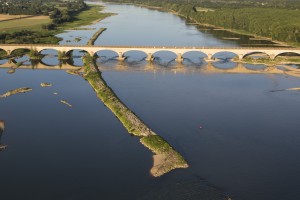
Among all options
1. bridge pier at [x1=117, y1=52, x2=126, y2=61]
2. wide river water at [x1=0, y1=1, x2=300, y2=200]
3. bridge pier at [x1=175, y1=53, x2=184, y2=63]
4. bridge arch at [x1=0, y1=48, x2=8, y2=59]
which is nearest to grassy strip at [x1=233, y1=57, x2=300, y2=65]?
wide river water at [x1=0, y1=1, x2=300, y2=200]

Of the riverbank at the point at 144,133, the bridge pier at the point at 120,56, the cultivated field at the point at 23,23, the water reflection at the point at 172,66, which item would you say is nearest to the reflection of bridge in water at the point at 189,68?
the water reflection at the point at 172,66

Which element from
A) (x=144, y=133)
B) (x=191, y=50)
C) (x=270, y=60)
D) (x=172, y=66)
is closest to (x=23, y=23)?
(x=191, y=50)

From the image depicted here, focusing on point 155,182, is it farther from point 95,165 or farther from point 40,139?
point 40,139

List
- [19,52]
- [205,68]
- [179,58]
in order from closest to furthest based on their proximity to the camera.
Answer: [205,68] < [179,58] < [19,52]

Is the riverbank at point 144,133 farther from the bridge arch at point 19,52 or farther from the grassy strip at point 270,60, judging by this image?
the grassy strip at point 270,60

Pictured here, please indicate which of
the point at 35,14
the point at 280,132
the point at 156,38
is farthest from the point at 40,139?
the point at 35,14

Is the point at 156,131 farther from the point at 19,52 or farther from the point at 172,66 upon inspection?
the point at 19,52
